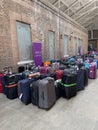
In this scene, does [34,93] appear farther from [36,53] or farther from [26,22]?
[26,22]

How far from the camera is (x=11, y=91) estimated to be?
10.2 feet

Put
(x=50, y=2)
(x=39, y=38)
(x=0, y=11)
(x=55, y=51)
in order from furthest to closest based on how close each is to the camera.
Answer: (x=55, y=51)
(x=50, y=2)
(x=39, y=38)
(x=0, y=11)

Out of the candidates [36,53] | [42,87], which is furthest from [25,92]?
[36,53]

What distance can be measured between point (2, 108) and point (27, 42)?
127 inches

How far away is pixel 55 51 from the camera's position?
773 centimetres

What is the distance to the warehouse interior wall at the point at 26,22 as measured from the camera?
411 cm

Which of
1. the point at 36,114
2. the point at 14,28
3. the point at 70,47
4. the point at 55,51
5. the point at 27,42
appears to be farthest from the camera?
the point at 70,47

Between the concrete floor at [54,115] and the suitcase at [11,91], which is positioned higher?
the suitcase at [11,91]

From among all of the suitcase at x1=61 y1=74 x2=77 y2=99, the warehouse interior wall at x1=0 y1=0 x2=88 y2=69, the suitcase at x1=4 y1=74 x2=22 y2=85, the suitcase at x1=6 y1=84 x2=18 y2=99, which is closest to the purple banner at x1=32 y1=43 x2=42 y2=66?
the warehouse interior wall at x1=0 y1=0 x2=88 y2=69

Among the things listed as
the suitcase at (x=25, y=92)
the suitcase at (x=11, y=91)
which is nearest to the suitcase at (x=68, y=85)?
the suitcase at (x=25, y=92)

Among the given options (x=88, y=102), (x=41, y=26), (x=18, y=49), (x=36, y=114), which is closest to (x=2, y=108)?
(x=36, y=114)

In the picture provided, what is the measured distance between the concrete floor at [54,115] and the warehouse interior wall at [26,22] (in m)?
1.90

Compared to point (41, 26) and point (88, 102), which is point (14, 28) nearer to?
point (41, 26)

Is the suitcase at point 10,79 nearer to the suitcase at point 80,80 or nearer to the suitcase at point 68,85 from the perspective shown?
the suitcase at point 68,85
